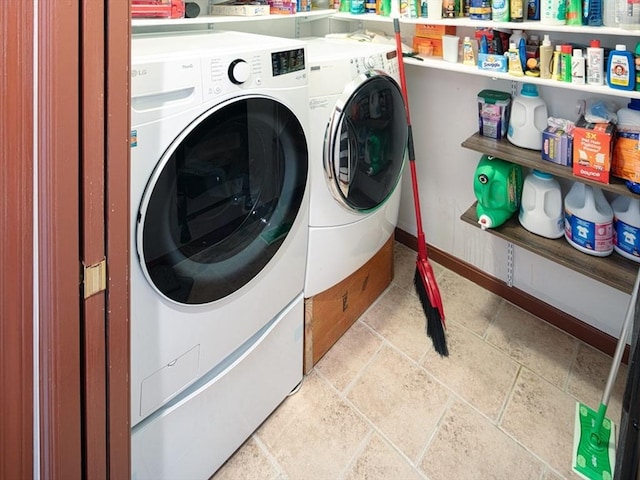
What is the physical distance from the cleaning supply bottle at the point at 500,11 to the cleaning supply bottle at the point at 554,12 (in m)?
0.13

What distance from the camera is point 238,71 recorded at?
40.5 inches

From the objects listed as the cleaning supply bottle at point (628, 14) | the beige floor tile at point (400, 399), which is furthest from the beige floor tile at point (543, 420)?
the cleaning supply bottle at point (628, 14)

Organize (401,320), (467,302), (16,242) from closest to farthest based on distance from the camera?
(16,242) → (401,320) → (467,302)

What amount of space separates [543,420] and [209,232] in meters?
1.29

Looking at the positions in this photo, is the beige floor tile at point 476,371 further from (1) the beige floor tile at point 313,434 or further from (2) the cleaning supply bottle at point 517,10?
(2) the cleaning supply bottle at point 517,10

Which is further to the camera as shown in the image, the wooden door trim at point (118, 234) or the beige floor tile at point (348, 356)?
the beige floor tile at point (348, 356)

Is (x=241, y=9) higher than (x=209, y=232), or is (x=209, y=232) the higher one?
(x=241, y=9)

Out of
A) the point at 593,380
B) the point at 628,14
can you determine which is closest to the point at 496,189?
the point at 628,14

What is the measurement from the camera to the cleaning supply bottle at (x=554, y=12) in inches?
Answer: 55.0

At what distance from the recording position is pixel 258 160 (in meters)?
1.17

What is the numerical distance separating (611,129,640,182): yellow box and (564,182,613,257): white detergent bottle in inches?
6.0

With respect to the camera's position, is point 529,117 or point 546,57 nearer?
point 546,57

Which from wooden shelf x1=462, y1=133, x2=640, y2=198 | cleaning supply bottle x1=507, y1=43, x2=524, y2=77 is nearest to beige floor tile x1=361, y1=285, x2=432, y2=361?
wooden shelf x1=462, y1=133, x2=640, y2=198

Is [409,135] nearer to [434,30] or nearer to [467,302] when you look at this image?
[434,30]
